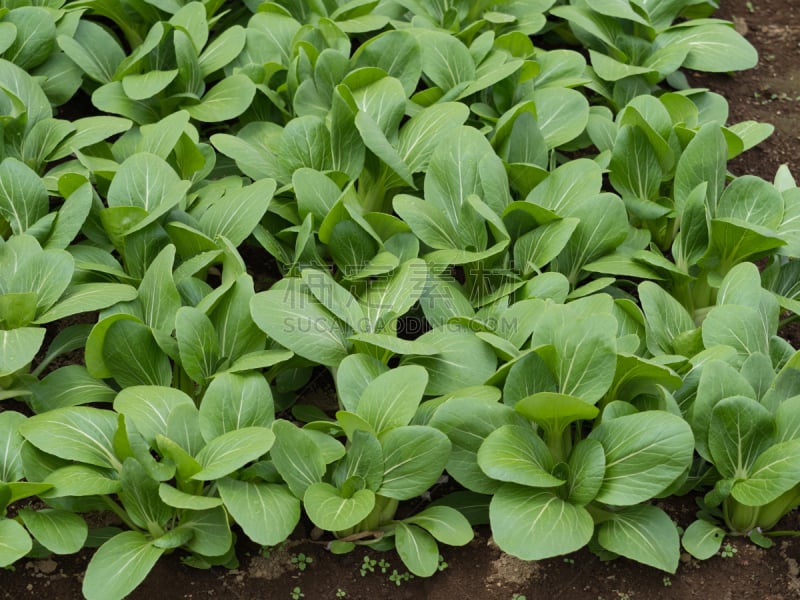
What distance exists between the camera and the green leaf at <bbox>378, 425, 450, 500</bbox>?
8.53 ft

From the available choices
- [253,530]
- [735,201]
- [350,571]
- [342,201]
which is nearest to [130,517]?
[253,530]

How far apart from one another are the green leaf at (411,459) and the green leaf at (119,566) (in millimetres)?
661

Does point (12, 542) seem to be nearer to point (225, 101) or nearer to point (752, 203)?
point (225, 101)

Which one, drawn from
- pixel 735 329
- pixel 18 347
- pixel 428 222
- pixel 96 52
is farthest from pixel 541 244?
pixel 96 52

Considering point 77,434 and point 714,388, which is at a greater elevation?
point 714,388

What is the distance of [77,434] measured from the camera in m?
2.64

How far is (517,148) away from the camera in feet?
11.6

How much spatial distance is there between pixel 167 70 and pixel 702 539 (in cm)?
282

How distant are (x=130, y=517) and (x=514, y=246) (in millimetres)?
1563

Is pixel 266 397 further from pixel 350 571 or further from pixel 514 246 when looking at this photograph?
pixel 514 246

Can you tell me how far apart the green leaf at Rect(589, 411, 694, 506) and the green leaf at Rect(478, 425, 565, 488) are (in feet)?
0.51

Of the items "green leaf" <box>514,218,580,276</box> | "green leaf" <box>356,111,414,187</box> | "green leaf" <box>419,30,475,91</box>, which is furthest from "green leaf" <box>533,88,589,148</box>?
"green leaf" <box>356,111,414,187</box>

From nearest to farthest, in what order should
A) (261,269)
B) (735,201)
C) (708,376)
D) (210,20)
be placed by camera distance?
(708,376), (735,201), (261,269), (210,20)

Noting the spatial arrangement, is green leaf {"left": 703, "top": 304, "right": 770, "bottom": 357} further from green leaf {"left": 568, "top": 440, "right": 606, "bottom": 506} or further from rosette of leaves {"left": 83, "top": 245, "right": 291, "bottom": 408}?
rosette of leaves {"left": 83, "top": 245, "right": 291, "bottom": 408}
